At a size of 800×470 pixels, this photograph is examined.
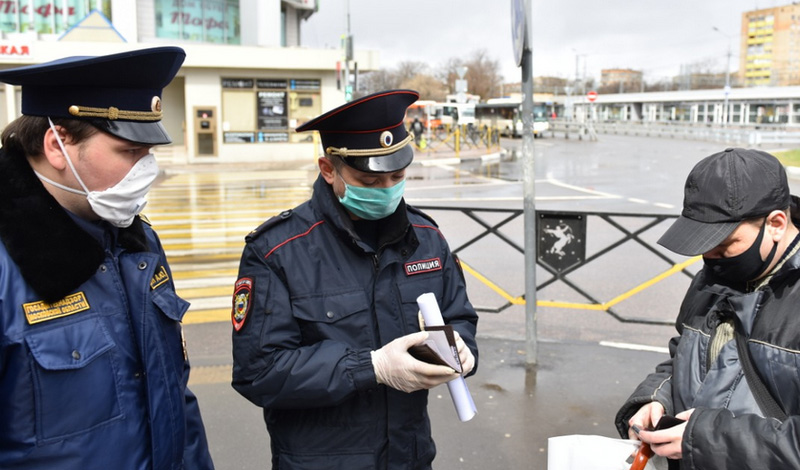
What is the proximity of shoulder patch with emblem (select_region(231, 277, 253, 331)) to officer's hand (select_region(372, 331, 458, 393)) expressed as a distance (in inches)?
17.4

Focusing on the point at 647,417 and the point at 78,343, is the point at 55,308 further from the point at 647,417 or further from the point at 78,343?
the point at 647,417

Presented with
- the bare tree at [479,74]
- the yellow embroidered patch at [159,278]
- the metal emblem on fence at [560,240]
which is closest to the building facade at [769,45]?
the bare tree at [479,74]

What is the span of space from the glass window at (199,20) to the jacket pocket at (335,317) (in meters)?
30.4

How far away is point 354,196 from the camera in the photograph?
2422 mm

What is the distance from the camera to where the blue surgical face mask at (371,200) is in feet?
7.93

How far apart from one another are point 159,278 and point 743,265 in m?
1.75

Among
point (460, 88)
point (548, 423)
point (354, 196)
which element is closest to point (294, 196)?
point (548, 423)

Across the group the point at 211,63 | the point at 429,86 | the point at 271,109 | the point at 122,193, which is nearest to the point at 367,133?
the point at 122,193

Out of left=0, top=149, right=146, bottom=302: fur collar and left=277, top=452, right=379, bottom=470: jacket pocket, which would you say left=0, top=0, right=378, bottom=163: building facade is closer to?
left=277, top=452, right=379, bottom=470: jacket pocket

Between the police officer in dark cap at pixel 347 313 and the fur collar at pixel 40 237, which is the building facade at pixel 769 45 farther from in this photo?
the fur collar at pixel 40 237

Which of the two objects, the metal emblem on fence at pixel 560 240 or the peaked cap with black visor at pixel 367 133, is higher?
the peaked cap with black visor at pixel 367 133

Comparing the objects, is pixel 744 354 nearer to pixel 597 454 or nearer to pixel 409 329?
pixel 597 454

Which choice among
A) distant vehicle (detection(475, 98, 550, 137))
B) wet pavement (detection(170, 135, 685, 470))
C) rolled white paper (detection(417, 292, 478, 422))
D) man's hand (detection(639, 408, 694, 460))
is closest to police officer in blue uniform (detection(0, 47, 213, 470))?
rolled white paper (detection(417, 292, 478, 422))

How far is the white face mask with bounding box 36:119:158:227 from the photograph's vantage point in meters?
1.92
